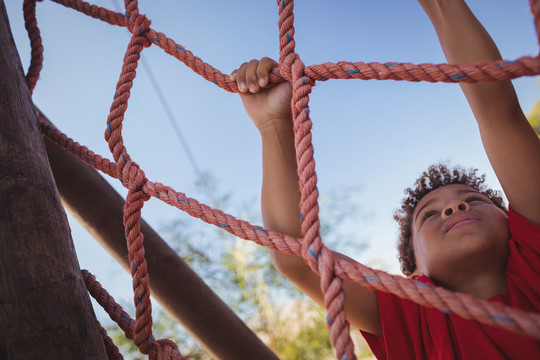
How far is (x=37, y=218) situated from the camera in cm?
51

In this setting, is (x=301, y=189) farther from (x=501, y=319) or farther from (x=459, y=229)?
(x=459, y=229)

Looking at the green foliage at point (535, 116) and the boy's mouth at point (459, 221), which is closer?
the boy's mouth at point (459, 221)

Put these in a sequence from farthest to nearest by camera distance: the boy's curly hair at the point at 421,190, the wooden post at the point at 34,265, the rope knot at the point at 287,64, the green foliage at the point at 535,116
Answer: the green foliage at the point at 535,116, the boy's curly hair at the point at 421,190, the rope knot at the point at 287,64, the wooden post at the point at 34,265

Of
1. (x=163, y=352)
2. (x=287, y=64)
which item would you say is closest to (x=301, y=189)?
(x=287, y=64)

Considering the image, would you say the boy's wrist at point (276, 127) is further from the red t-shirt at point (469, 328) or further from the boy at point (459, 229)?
the red t-shirt at point (469, 328)

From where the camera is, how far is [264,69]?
64cm

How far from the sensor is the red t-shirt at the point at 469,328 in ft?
2.22

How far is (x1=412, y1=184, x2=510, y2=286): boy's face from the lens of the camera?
0.75 m

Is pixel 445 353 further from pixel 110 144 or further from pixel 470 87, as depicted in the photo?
pixel 110 144

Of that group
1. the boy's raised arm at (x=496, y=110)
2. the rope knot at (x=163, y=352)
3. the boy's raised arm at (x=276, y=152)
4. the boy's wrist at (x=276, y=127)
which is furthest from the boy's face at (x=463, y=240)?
the rope knot at (x=163, y=352)

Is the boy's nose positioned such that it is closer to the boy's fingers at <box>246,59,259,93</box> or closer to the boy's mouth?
the boy's mouth

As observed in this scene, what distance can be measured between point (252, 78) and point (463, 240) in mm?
485

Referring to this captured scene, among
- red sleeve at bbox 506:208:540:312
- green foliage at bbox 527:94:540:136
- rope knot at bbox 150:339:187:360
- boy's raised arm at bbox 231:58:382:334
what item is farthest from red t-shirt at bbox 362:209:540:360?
green foliage at bbox 527:94:540:136

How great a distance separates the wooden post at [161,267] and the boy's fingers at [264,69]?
433 mm
